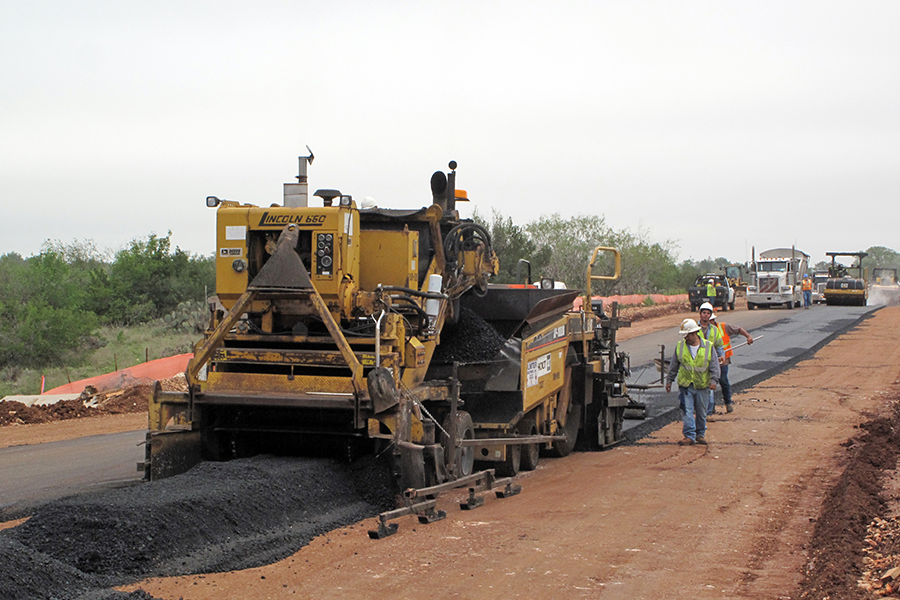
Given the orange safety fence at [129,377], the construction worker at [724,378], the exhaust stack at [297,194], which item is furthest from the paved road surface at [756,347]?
the orange safety fence at [129,377]

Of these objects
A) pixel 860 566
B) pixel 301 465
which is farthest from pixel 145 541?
pixel 860 566

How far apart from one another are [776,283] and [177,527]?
1619 inches

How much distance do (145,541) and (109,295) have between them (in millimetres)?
29958

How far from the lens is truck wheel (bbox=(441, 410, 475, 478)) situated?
26.4 feet

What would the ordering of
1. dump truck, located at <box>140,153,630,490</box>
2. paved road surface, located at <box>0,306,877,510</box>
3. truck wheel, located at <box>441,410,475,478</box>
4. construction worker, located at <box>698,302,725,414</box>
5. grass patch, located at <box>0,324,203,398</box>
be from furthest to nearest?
grass patch, located at <box>0,324,203,398</box>
construction worker, located at <box>698,302,725,414</box>
paved road surface, located at <box>0,306,877,510</box>
truck wheel, located at <box>441,410,475,478</box>
dump truck, located at <box>140,153,630,490</box>

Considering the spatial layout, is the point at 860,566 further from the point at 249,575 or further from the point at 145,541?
the point at 145,541

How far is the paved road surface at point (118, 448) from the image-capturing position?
28.9 ft

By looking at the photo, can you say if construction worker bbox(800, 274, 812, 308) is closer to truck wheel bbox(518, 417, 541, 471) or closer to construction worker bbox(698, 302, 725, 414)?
construction worker bbox(698, 302, 725, 414)

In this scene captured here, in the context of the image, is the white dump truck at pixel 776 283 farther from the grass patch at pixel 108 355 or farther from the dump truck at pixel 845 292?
the grass patch at pixel 108 355

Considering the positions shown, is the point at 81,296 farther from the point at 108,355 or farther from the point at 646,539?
the point at 646,539

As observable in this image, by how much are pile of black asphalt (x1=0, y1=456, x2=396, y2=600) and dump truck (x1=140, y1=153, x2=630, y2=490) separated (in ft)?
1.61

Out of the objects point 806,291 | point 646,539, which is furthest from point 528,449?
point 806,291

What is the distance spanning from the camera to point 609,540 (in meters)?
6.73

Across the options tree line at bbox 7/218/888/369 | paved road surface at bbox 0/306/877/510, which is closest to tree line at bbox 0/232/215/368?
tree line at bbox 7/218/888/369
